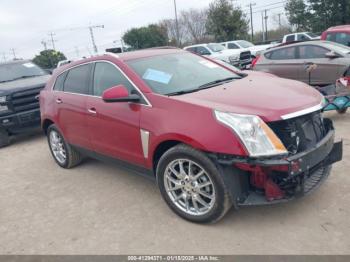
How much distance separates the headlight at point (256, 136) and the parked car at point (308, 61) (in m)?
5.67

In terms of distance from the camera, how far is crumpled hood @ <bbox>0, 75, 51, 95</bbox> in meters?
7.64

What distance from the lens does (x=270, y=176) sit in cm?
311

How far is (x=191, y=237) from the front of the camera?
10.8ft

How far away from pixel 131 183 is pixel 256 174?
2061mm

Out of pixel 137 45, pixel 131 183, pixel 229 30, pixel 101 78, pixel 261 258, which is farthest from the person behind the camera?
pixel 137 45

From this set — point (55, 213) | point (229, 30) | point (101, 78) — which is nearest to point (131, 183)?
point (55, 213)

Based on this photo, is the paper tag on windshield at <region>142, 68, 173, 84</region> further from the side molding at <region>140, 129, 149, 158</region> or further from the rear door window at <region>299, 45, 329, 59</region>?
the rear door window at <region>299, 45, 329, 59</region>

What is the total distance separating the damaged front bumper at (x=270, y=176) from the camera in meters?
2.95

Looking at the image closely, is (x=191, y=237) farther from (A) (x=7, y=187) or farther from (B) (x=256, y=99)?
(A) (x=7, y=187)

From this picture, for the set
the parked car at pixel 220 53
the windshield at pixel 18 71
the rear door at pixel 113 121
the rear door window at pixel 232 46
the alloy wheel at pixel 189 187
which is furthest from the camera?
the rear door window at pixel 232 46

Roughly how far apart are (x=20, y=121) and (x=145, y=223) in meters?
5.08

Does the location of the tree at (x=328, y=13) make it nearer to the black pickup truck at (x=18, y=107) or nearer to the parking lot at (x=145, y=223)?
the black pickup truck at (x=18, y=107)

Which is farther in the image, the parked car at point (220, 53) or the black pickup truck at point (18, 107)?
the parked car at point (220, 53)

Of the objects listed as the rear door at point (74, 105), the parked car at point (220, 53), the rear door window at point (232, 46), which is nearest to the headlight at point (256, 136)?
the rear door at point (74, 105)
